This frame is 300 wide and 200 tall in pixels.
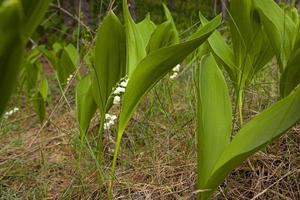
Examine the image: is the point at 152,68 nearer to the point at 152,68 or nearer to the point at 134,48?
the point at 152,68

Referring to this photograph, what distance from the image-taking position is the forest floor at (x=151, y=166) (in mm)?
1062

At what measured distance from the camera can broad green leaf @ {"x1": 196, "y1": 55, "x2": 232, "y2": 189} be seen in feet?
2.70

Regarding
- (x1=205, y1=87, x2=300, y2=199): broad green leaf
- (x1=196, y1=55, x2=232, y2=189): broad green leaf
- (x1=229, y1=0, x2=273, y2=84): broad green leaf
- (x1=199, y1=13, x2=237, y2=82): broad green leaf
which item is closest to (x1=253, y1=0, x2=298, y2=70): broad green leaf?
(x1=229, y1=0, x2=273, y2=84): broad green leaf

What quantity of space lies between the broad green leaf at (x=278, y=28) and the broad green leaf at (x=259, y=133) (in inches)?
Result: 16.3

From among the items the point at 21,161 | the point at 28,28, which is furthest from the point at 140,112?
the point at 28,28

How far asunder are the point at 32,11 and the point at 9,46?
0.07 m

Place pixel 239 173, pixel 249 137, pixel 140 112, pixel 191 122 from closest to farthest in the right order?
1. pixel 249 137
2. pixel 239 173
3. pixel 191 122
4. pixel 140 112

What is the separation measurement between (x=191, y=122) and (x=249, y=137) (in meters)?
0.62

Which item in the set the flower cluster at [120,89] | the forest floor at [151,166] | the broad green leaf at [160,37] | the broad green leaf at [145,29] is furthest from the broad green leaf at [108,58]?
the broad green leaf at [145,29]

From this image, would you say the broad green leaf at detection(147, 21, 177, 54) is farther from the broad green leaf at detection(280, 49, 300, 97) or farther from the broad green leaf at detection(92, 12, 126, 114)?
the broad green leaf at detection(280, 49, 300, 97)

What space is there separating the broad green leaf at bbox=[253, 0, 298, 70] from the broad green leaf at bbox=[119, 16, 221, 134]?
23 centimetres

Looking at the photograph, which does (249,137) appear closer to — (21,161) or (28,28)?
(28,28)

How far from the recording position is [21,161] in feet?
4.64

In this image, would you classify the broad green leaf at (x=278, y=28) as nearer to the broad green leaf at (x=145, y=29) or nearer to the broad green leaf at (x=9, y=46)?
the broad green leaf at (x=145, y=29)
